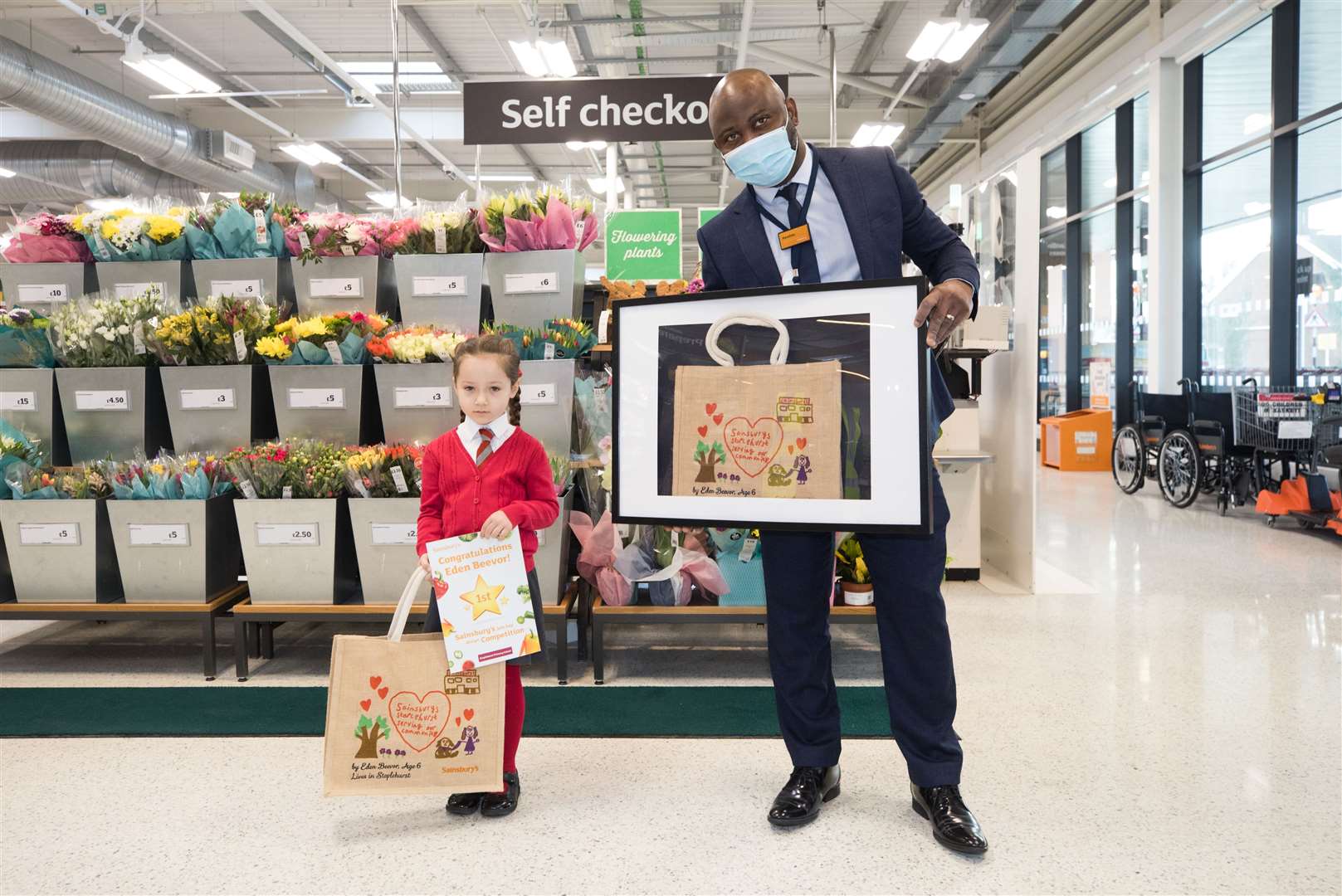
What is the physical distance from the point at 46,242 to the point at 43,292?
0.64 feet

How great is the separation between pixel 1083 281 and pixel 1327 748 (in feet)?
32.1

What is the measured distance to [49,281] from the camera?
341 cm

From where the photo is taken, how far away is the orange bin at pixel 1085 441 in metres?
9.97

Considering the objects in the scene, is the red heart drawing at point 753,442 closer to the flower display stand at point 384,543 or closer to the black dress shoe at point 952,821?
the black dress shoe at point 952,821

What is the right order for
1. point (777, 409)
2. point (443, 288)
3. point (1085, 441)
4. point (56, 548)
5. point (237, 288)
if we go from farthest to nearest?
point (1085, 441) → point (237, 288) → point (443, 288) → point (56, 548) → point (777, 409)

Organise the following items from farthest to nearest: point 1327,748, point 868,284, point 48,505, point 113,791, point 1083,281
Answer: point 1083,281 → point 48,505 → point 1327,748 → point 113,791 → point 868,284

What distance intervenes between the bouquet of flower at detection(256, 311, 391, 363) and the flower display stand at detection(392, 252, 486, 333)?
18cm

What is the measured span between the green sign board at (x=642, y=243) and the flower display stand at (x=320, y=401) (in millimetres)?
3600

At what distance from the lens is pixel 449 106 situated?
11383mm

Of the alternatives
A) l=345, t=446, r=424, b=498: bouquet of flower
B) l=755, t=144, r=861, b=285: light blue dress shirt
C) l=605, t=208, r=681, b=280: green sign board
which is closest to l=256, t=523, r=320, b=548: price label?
l=345, t=446, r=424, b=498: bouquet of flower

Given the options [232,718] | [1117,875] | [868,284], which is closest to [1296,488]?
[1117,875]

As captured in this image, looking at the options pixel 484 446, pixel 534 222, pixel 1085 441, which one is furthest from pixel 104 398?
pixel 1085 441

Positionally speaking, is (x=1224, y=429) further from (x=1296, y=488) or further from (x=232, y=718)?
(x=232, y=718)

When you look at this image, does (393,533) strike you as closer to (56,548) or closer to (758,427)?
(56,548)
